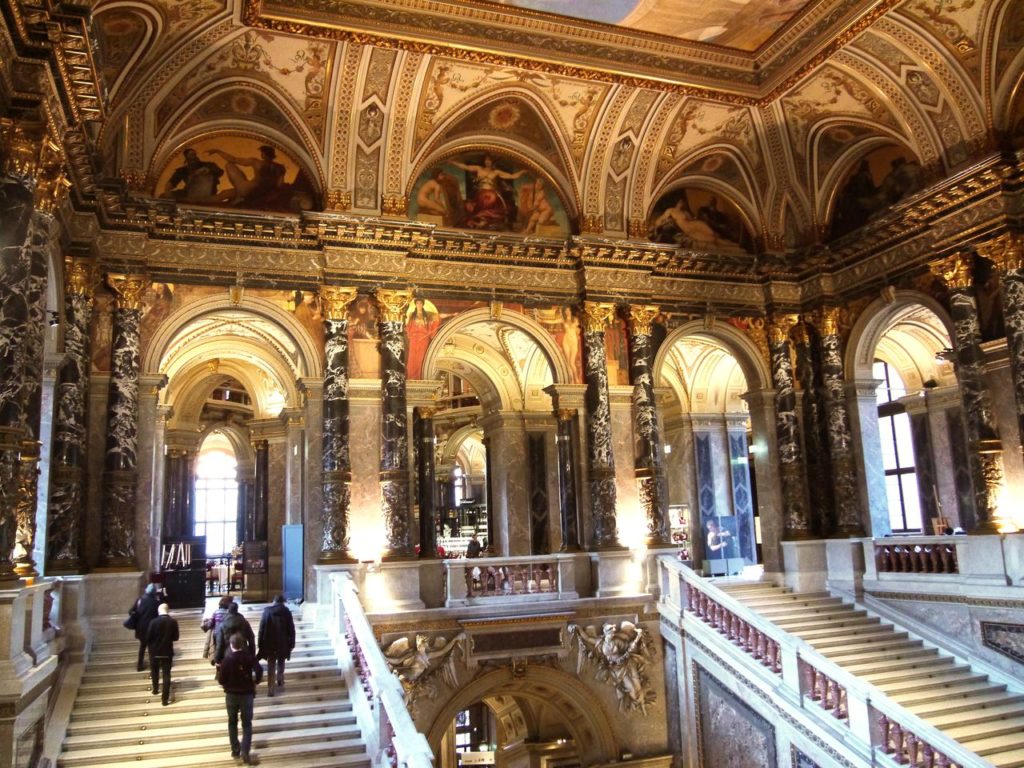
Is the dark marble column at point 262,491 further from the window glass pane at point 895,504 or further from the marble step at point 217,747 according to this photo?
the window glass pane at point 895,504

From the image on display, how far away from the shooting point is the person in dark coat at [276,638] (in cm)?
1059

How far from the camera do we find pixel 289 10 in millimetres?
12867

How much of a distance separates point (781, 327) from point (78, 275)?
12.6 meters

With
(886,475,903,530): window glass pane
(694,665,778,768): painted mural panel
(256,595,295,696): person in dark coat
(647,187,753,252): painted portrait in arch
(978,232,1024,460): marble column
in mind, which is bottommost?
(694,665,778,768): painted mural panel

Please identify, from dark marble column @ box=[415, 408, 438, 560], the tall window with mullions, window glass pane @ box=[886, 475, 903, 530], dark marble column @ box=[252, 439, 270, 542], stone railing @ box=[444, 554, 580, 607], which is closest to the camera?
stone railing @ box=[444, 554, 580, 607]

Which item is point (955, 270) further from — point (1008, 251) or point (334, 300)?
point (334, 300)

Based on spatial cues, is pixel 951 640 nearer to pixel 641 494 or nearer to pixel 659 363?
pixel 641 494

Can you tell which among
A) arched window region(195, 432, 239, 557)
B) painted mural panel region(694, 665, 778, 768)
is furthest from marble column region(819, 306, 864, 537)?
arched window region(195, 432, 239, 557)

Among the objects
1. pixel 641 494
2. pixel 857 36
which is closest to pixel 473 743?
pixel 641 494

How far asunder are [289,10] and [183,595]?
9643mm

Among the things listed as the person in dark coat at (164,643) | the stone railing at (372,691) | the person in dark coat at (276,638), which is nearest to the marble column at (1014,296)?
the stone railing at (372,691)

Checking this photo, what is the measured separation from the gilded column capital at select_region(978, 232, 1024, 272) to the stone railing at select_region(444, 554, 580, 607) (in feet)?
27.0

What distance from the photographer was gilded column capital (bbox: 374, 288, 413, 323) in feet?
48.3

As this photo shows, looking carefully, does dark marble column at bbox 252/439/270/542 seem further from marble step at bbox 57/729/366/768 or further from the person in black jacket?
the person in black jacket
